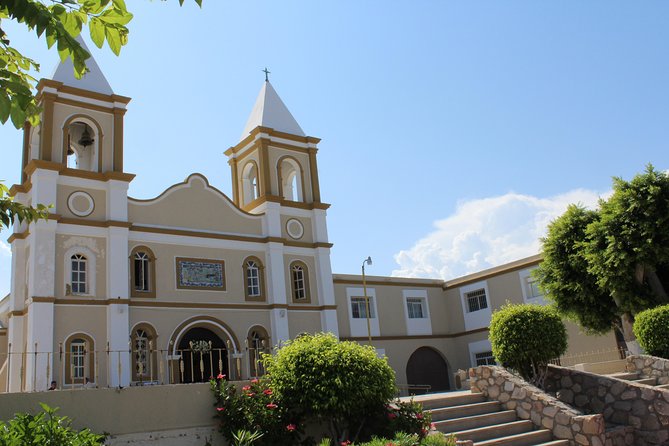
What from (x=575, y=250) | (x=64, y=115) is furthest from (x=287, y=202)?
(x=575, y=250)

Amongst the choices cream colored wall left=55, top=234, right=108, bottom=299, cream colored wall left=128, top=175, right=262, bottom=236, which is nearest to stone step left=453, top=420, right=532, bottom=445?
cream colored wall left=55, top=234, right=108, bottom=299

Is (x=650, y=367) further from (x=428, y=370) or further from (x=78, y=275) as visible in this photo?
(x=78, y=275)

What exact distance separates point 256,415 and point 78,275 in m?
11.6

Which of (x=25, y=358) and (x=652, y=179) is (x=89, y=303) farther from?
(x=652, y=179)

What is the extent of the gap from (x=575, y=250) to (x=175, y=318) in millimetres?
13274

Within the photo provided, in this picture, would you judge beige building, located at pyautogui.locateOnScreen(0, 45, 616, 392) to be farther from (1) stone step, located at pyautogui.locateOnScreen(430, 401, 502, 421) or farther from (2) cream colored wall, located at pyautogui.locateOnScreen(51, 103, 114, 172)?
(1) stone step, located at pyautogui.locateOnScreen(430, 401, 502, 421)

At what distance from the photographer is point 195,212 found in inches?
925

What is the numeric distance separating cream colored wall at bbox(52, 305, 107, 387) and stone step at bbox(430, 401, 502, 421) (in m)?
11.2

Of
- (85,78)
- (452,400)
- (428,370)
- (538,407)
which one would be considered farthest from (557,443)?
(428,370)

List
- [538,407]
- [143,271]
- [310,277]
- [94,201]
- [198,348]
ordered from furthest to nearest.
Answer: [310,277]
[198,348]
[143,271]
[94,201]
[538,407]

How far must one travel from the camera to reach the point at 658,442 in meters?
12.7

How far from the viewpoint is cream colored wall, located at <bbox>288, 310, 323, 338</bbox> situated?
24359 millimetres

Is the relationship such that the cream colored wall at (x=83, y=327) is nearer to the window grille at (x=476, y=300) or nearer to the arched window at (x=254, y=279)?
the arched window at (x=254, y=279)

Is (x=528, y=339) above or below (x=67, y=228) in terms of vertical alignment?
below
